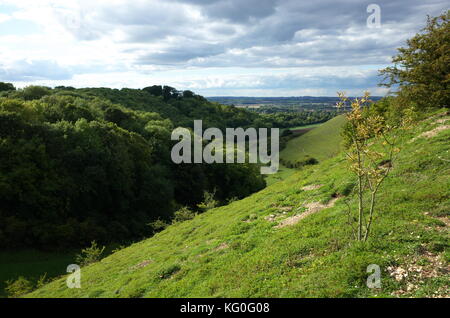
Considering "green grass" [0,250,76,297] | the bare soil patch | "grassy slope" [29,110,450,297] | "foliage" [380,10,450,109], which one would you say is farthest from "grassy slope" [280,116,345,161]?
the bare soil patch

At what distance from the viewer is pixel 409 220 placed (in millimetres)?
11031

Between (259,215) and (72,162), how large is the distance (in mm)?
32579

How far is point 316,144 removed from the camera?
390ft

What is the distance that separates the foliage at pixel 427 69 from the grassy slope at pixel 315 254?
658cm

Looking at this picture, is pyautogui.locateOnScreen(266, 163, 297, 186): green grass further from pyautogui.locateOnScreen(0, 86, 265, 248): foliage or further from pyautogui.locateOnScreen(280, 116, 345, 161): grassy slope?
pyautogui.locateOnScreen(0, 86, 265, 248): foliage

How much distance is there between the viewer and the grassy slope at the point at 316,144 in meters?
108

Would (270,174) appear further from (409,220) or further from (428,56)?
(409,220)

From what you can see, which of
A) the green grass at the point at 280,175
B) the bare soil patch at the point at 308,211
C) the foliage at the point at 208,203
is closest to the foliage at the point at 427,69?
the bare soil patch at the point at 308,211

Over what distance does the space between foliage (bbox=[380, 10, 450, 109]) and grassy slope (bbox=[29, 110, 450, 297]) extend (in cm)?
658

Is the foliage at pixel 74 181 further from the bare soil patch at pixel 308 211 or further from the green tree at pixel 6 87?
the green tree at pixel 6 87

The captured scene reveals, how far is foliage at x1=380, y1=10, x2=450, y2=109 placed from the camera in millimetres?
21375

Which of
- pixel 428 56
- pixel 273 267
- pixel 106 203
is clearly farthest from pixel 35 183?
pixel 428 56

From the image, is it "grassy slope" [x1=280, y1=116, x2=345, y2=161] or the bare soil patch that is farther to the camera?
"grassy slope" [x1=280, y1=116, x2=345, y2=161]

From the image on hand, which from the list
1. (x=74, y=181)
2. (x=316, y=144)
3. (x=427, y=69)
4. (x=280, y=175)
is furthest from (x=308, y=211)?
(x=316, y=144)
